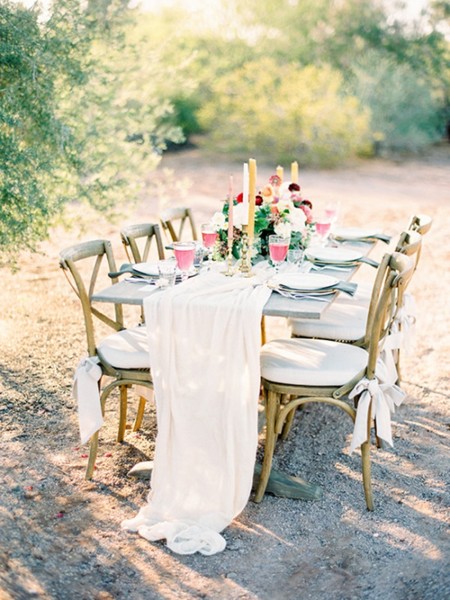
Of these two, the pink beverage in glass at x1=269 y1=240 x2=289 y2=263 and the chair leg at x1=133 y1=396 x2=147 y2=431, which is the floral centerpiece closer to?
the pink beverage in glass at x1=269 y1=240 x2=289 y2=263

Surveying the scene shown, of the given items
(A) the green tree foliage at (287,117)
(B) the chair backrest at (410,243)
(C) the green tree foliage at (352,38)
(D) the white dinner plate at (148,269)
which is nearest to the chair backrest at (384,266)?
(B) the chair backrest at (410,243)

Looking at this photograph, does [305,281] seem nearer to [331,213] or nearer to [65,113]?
[331,213]

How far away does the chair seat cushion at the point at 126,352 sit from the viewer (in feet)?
11.3

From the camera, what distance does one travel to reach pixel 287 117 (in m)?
13.9

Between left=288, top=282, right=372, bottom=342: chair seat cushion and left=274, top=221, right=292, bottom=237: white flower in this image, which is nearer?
left=274, top=221, right=292, bottom=237: white flower

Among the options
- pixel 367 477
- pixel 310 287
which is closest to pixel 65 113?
A: pixel 310 287

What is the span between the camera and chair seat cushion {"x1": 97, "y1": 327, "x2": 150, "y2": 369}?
3.43m

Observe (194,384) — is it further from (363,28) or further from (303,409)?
(363,28)

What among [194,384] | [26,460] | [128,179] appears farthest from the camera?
[128,179]

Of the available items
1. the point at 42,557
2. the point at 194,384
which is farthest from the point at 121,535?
the point at 194,384

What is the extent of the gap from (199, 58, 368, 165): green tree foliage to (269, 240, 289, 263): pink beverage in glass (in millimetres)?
10426

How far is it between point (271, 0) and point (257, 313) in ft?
54.0

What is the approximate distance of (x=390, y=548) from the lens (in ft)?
9.93

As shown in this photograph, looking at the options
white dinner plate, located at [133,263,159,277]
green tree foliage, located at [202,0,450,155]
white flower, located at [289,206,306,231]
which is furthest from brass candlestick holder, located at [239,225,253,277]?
green tree foliage, located at [202,0,450,155]
